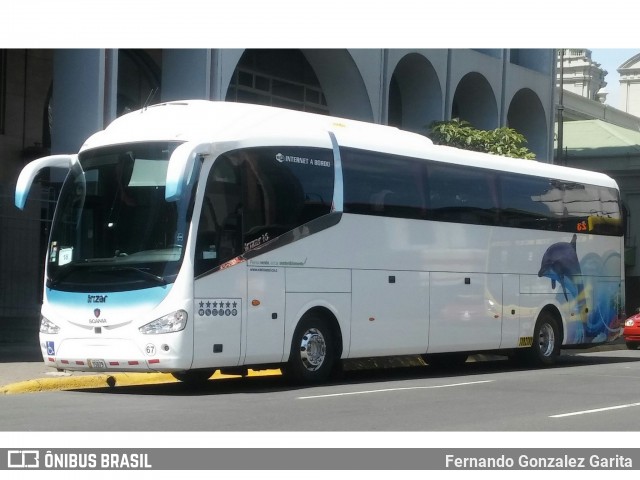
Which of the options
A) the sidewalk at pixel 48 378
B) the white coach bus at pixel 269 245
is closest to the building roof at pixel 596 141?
the white coach bus at pixel 269 245

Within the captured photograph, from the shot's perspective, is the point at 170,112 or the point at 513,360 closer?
the point at 170,112

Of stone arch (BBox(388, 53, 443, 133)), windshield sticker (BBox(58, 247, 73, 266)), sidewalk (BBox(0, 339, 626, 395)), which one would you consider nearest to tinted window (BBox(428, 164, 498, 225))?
sidewalk (BBox(0, 339, 626, 395))

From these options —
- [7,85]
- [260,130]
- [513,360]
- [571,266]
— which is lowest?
[513,360]

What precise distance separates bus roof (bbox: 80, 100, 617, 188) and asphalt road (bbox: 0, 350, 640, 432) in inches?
127

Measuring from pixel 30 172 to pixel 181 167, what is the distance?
8.27 ft

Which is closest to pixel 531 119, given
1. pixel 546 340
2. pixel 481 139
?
pixel 481 139

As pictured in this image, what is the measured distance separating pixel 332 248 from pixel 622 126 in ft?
153

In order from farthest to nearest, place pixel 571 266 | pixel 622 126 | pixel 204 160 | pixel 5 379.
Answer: pixel 622 126, pixel 571 266, pixel 5 379, pixel 204 160

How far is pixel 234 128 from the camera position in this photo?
14.4m

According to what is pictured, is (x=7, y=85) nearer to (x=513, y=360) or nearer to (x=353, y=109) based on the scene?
(x=353, y=109)

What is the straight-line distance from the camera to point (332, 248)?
52.0ft

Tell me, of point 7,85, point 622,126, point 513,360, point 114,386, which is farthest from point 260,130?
point 622,126

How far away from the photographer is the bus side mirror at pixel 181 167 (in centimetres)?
1259

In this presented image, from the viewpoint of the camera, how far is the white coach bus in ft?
44.9
